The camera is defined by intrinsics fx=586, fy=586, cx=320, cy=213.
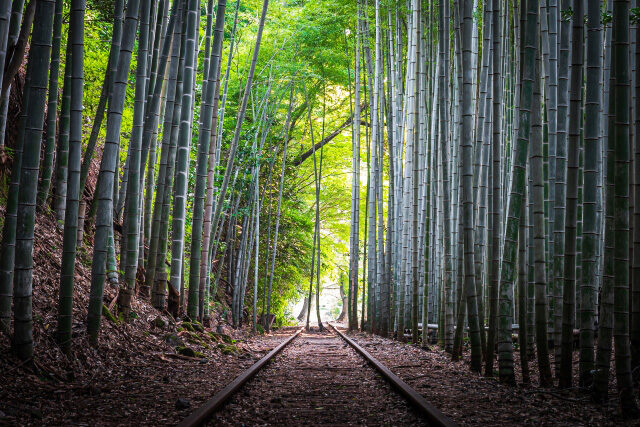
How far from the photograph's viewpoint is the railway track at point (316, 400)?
2.98m

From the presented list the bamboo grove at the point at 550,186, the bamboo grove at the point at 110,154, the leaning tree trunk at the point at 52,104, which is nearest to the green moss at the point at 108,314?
the bamboo grove at the point at 110,154

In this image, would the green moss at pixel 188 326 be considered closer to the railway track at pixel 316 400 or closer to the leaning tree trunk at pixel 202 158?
the leaning tree trunk at pixel 202 158

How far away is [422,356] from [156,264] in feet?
9.71

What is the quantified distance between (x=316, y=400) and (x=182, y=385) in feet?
3.03

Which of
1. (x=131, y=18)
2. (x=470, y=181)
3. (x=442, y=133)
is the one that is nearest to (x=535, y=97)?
(x=470, y=181)

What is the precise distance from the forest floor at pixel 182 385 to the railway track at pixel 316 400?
11 millimetres

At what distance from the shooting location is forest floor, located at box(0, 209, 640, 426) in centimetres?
294

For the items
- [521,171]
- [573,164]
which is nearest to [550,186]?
[521,171]

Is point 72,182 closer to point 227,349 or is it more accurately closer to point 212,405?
point 212,405

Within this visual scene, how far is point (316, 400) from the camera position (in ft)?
12.0

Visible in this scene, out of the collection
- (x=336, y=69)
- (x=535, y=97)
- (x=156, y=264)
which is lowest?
(x=156, y=264)

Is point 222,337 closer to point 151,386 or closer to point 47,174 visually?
point 47,174

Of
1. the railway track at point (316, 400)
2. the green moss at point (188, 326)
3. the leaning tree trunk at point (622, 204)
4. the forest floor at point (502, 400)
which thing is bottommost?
the railway track at point (316, 400)

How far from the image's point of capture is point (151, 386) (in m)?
3.74
